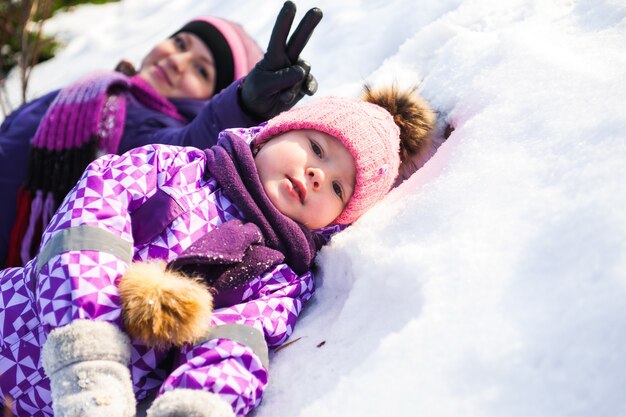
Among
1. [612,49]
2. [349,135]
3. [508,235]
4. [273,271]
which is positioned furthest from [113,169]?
[612,49]

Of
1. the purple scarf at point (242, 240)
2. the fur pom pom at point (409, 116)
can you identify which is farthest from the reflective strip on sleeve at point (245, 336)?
the fur pom pom at point (409, 116)

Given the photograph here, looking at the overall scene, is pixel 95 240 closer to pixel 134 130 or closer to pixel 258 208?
pixel 258 208

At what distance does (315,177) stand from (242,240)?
299 mm

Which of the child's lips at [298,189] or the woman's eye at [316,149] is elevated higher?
the woman's eye at [316,149]

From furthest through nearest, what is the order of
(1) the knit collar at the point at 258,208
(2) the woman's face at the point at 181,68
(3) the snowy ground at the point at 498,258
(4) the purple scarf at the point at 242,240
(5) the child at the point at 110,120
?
(2) the woman's face at the point at 181,68 < (5) the child at the point at 110,120 < (1) the knit collar at the point at 258,208 < (4) the purple scarf at the point at 242,240 < (3) the snowy ground at the point at 498,258

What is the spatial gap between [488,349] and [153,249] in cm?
84

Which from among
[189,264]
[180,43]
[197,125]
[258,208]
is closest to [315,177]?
[258,208]

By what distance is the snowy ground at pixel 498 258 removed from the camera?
116 centimetres

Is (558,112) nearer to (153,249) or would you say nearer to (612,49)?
(612,49)

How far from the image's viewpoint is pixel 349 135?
5.93 ft

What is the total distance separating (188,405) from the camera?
1215mm

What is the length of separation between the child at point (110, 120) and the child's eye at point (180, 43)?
0.05 metres

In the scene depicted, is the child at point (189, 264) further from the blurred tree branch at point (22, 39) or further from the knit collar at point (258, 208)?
the blurred tree branch at point (22, 39)

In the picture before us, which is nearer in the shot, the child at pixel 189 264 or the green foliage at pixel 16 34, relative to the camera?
the child at pixel 189 264
